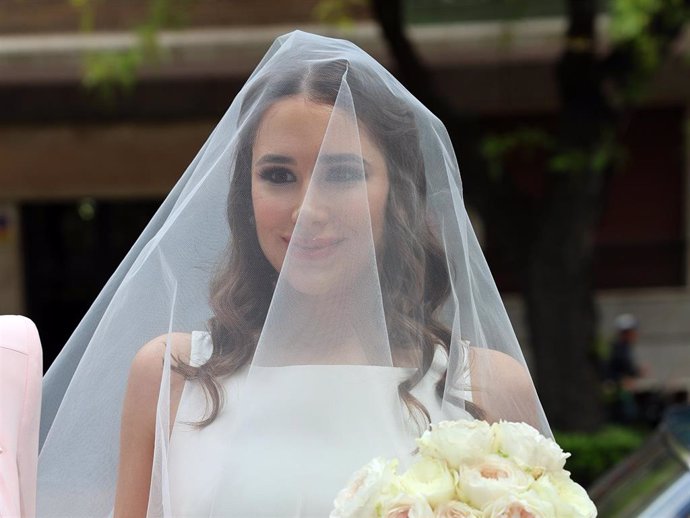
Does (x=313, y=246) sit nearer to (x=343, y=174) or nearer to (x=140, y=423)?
(x=343, y=174)

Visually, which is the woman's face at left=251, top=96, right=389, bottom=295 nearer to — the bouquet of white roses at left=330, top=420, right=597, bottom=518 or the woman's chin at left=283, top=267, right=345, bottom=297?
the woman's chin at left=283, top=267, right=345, bottom=297

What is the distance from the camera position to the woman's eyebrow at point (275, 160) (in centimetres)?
212

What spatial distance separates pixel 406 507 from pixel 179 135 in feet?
38.3

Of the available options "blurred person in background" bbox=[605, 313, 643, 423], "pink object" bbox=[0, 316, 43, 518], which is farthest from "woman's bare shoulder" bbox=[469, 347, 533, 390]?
"blurred person in background" bbox=[605, 313, 643, 423]

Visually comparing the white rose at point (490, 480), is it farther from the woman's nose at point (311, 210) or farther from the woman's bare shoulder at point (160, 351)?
the woman's bare shoulder at point (160, 351)

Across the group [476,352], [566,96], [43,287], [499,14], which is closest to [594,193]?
[566,96]

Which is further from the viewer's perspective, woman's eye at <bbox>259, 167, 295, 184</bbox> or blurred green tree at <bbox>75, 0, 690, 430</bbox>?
blurred green tree at <bbox>75, 0, 690, 430</bbox>

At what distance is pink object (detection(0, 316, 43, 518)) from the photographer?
7.02ft

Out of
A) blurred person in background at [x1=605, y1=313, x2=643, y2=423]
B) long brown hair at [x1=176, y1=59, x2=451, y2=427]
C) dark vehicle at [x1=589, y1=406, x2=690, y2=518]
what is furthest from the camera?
blurred person in background at [x1=605, y1=313, x2=643, y2=423]

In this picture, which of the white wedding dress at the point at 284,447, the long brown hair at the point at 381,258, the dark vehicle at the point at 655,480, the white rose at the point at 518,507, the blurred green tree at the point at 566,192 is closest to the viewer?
the white rose at the point at 518,507

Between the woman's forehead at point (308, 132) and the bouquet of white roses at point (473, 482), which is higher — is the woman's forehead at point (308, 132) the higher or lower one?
the higher one

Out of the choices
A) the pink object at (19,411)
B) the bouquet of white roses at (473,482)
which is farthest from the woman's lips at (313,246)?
the pink object at (19,411)

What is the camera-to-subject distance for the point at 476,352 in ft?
7.20

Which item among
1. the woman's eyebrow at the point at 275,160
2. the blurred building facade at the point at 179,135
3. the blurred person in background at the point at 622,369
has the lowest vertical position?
the blurred person in background at the point at 622,369
